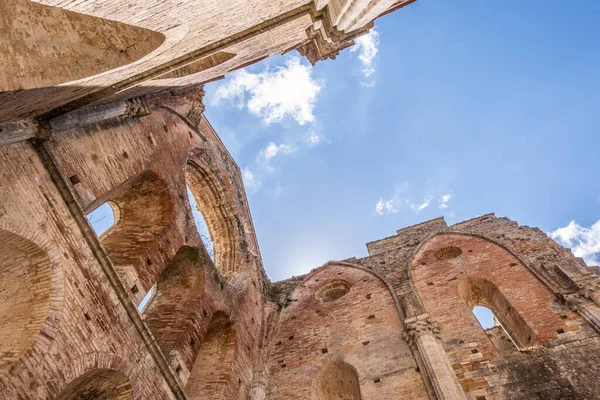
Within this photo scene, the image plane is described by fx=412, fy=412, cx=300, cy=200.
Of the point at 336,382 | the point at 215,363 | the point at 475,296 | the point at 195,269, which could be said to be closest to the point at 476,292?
the point at 475,296

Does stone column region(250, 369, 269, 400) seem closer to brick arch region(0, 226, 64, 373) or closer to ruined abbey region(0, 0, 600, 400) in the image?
ruined abbey region(0, 0, 600, 400)

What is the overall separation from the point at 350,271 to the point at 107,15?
9942 mm

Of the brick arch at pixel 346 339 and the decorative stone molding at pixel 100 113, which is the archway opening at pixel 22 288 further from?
the brick arch at pixel 346 339

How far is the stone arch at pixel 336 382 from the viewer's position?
862 cm

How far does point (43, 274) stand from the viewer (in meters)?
4.55

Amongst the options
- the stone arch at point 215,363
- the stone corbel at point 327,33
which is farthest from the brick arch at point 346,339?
the stone corbel at point 327,33

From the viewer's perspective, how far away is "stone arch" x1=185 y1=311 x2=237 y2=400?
25.2 ft

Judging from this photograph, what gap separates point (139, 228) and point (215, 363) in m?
3.14

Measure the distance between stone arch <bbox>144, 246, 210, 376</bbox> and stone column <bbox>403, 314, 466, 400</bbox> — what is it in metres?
4.19

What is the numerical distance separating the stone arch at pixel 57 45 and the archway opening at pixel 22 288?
5.46 feet

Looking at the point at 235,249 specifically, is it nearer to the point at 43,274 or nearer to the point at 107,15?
the point at 43,274

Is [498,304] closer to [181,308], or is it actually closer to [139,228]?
[181,308]

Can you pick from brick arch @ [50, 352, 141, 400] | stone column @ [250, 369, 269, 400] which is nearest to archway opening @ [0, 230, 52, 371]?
brick arch @ [50, 352, 141, 400]

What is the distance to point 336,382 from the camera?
29.4ft
